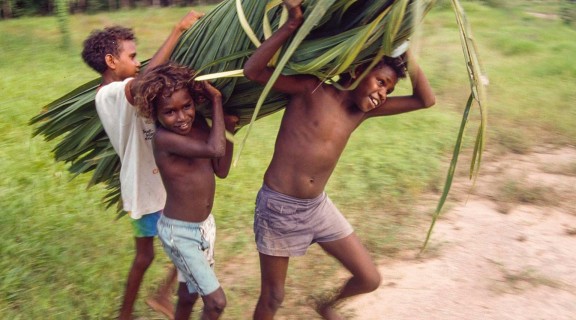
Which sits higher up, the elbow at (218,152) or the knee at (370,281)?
the elbow at (218,152)

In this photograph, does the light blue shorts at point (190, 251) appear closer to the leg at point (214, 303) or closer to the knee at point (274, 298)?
the leg at point (214, 303)

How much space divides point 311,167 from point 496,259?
5.06ft

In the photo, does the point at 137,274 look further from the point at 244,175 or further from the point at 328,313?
the point at 244,175

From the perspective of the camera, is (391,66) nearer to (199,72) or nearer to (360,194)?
(199,72)

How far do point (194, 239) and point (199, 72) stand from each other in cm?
59

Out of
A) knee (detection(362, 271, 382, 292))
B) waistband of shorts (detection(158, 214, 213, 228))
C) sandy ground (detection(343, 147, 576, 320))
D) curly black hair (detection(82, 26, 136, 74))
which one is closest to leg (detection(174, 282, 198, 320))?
waistband of shorts (detection(158, 214, 213, 228))

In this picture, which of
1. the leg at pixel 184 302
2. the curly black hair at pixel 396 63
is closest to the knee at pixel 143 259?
the leg at pixel 184 302

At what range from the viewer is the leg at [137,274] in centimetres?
293

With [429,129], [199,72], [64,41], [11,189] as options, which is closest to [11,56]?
[64,41]

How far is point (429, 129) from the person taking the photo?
5371 mm

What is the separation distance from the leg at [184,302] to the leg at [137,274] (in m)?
0.25

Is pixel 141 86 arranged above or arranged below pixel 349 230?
above

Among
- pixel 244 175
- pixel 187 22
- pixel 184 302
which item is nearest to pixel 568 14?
pixel 244 175

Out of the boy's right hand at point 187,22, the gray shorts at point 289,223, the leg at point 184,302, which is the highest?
the boy's right hand at point 187,22
